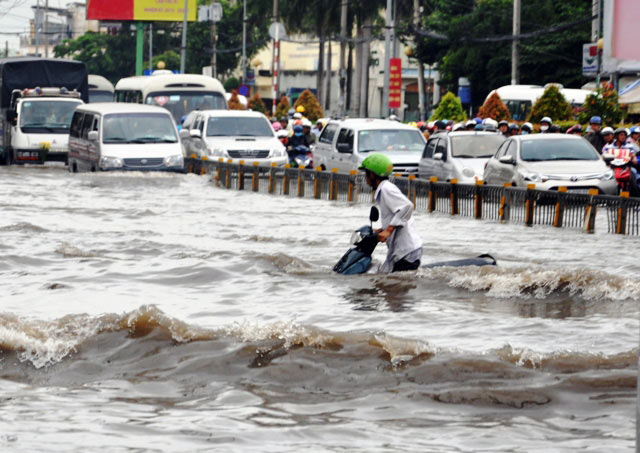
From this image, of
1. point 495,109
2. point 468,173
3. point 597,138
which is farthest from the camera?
point 495,109

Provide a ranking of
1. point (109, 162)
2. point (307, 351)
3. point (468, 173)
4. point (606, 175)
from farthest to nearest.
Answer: point (109, 162)
point (468, 173)
point (606, 175)
point (307, 351)

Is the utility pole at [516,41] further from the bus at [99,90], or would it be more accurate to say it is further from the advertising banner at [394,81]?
the bus at [99,90]

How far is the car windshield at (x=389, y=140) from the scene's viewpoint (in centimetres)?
2533

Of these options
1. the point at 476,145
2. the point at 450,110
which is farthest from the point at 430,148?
the point at 450,110

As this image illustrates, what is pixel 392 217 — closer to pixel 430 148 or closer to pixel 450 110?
pixel 430 148

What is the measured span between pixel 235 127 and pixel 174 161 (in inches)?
99.9

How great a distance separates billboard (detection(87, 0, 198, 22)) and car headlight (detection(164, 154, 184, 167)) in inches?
2074

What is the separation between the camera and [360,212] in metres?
21.5

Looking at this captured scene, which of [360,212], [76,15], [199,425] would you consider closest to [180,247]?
Answer: [360,212]

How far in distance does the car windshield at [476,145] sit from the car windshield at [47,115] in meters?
11.5

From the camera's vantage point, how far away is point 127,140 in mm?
26719

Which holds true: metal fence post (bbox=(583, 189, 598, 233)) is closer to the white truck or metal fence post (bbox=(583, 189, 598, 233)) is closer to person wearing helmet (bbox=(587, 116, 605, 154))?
person wearing helmet (bbox=(587, 116, 605, 154))

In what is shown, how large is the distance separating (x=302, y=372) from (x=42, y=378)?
1593 millimetres

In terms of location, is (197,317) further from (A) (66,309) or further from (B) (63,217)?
(B) (63,217)
